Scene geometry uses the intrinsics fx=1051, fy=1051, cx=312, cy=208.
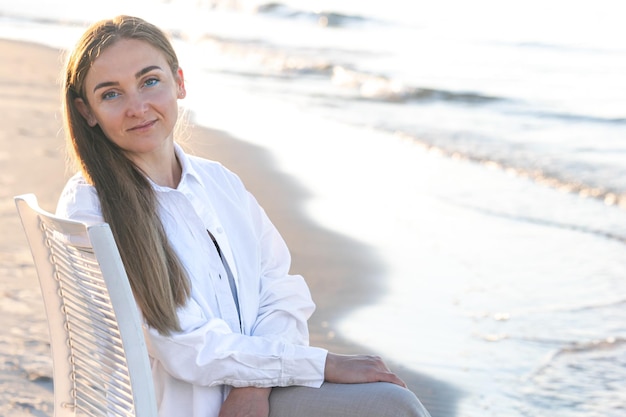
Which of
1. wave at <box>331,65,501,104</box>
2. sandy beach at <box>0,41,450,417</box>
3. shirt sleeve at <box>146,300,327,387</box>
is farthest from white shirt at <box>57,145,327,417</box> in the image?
wave at <box>331,65,501,104</box>

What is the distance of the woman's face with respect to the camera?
2.59 meters

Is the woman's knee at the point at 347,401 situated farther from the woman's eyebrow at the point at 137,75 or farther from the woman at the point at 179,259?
the woman's eyebrow at the point at 137,75

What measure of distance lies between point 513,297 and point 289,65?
1451 cm

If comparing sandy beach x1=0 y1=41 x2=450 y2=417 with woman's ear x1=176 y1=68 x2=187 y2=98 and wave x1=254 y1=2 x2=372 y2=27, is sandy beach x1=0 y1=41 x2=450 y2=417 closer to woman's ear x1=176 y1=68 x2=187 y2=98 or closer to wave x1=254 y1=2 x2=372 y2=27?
woman's ear x1=176 y1=68 x2=187 y2=98

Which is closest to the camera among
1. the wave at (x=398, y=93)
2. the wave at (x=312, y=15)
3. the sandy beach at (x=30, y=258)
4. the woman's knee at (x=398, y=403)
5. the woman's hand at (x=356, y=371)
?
the woman's knee at (x=398, y=403)

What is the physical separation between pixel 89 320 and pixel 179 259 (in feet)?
1.17

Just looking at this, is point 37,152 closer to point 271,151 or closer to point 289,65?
point 271,151

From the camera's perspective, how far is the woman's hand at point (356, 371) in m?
2.49

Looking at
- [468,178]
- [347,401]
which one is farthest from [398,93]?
[347,401]

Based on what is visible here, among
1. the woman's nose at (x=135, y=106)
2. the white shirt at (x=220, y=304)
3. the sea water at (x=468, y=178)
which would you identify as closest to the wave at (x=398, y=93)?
the sea water at (x=468, y=178)

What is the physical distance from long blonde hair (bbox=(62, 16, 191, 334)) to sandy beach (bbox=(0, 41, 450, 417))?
0.69 metres

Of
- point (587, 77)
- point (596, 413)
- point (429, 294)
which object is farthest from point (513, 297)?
point (587, 77)

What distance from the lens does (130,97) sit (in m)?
2.62

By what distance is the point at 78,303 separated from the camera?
2.30 meters
